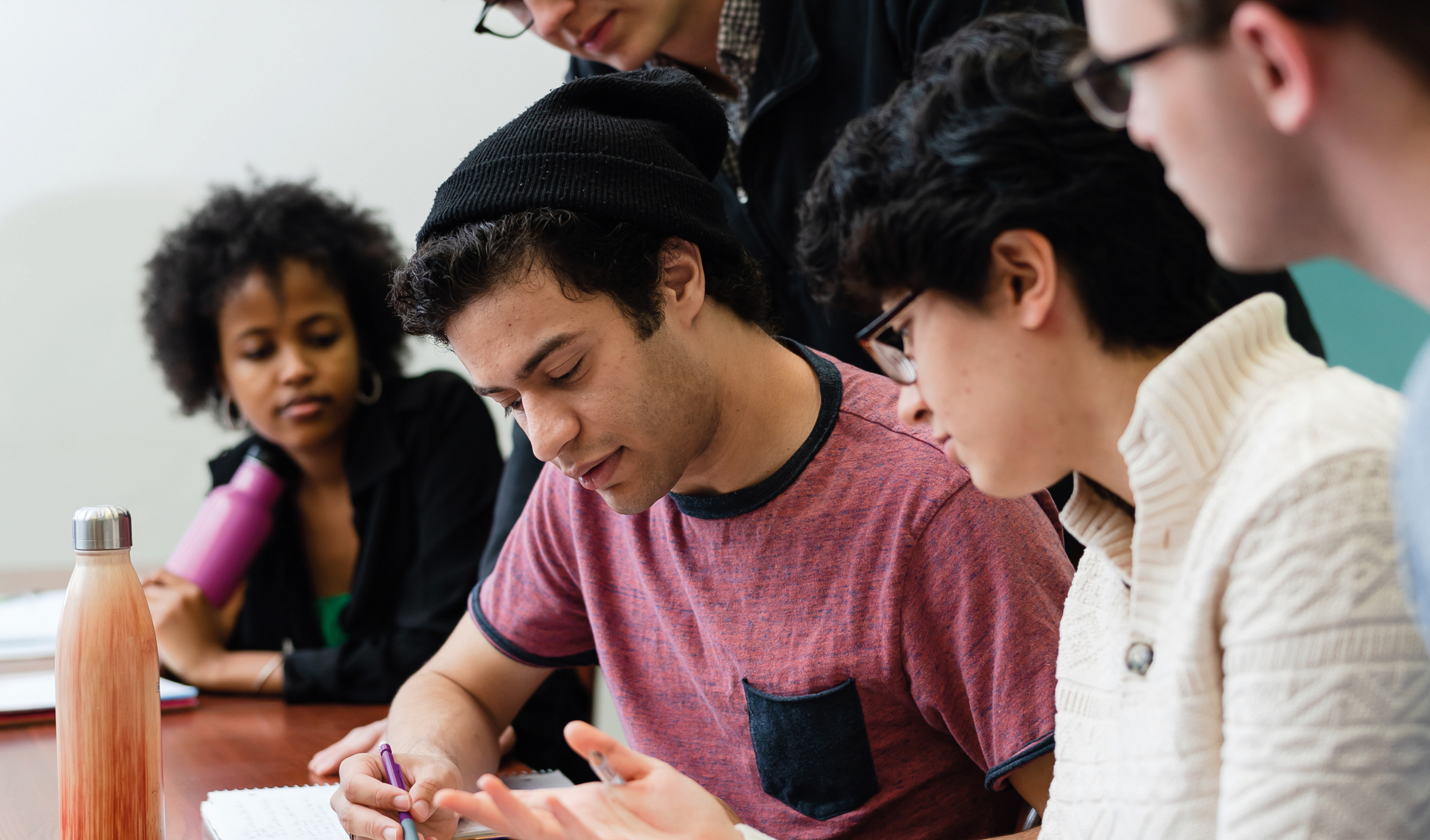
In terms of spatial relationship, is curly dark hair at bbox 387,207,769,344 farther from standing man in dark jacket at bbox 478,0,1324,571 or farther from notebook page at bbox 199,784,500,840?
notebook page at bbox 199,784,500,840

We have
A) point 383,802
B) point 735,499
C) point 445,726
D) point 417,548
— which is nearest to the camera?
point 383,802

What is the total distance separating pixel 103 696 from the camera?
94 centimetres

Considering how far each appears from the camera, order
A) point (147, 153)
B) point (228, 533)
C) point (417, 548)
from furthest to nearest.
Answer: point (147, 153)
point (417, 548)
point (228, 533)

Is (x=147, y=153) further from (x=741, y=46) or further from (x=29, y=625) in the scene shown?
(x=741, y=46)

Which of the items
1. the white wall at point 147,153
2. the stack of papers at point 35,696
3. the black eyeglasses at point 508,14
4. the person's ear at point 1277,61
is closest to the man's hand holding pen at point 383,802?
the stack of papers at point 35,696

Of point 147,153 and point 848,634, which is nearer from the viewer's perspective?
point 848,634

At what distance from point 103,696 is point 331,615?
47.5 inches

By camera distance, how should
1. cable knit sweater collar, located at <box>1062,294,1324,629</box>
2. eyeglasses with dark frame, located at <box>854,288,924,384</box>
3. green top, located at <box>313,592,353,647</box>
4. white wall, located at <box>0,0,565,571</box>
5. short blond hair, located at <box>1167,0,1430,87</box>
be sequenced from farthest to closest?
white wall, located at <box>0,0,565,571</box> < green top, located at <box>313,592,353,647</box> < eyeglasses with dark frame, located at <box>854,288,924,384</box> < cable knit sweater collar, located at <box>1062,294,1324,629</box> < short blond hair, located at <box>1167,0,1430,87</box>

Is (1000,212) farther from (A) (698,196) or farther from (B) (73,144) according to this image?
(B) (73,144)

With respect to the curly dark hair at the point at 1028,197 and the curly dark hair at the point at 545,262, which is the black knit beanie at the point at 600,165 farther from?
the curly dark hair at the point at 1028,197

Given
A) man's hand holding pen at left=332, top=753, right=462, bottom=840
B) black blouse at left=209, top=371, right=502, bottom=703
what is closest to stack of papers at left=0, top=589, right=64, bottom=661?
black blouse at left=209, top=371, right=502, bottom=703

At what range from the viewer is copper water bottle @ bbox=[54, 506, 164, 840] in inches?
37.2

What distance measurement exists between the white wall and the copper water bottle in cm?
184

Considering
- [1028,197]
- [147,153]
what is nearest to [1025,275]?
[1028,197]
